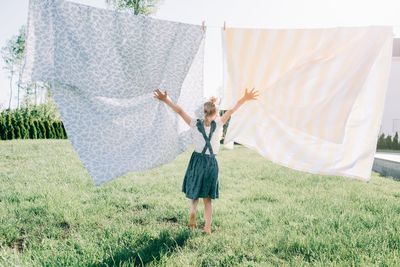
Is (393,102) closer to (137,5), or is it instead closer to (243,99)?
(137,5)

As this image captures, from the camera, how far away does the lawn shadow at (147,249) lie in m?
3.54

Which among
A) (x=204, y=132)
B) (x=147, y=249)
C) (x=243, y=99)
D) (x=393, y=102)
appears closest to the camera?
(x=147, y=249)

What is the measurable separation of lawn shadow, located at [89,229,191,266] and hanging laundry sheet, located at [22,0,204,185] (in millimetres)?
701

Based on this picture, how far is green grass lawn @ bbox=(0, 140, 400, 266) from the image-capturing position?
369cm

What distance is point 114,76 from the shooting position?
13.7 feet

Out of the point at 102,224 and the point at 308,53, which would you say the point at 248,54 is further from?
the point at 102,224

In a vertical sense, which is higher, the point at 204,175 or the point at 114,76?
the point at 114,76

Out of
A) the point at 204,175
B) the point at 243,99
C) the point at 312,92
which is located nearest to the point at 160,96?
the point at 243,99

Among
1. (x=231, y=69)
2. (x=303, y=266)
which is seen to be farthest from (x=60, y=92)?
(x=303, y=266)

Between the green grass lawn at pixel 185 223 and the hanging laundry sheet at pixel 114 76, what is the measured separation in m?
0.74

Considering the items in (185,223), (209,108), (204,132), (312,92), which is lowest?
(185,223)

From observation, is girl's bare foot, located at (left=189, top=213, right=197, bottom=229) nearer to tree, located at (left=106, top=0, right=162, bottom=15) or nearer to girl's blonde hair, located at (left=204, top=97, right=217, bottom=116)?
girl's blonde hair, located at (left=204, top=97, right=217, bottom=116)

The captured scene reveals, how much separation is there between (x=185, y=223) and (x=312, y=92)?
80.1 inches

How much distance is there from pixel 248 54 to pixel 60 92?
1.94 m
